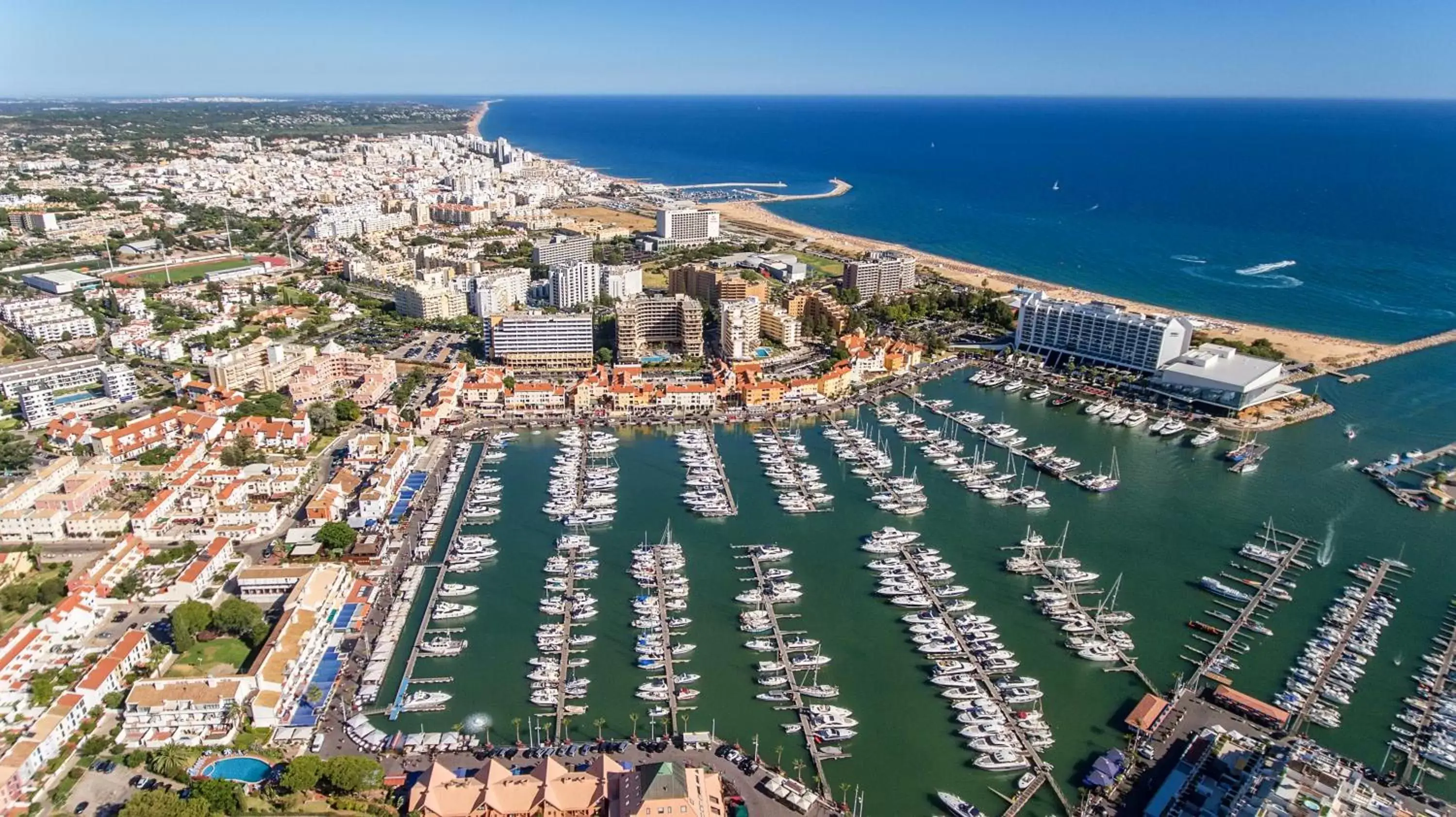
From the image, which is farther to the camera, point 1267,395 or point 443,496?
point 1267,395

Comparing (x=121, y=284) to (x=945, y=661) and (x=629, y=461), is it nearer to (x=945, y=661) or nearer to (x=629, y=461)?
(x=629, y=461)

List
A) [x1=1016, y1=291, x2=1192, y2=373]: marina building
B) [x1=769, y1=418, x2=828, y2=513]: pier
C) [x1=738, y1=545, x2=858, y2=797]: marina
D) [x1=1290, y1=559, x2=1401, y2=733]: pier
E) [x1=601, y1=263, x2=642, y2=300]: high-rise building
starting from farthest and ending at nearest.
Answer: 1. [x1=601, y1=263, x2=642, y2=300]: high-rise building
2. [x1=1016, y1=291, x2=1192, y2=373]: marina building
3. [x1=769, y1=418, x2=828, y2=513]: pier
4. [x1=1290, y1=559, x2=1401, y2=733]: pier
5. [x1=738, y1=545, x2=858, y2=797]: marina

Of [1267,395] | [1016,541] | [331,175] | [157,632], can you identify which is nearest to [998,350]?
[1267,395]

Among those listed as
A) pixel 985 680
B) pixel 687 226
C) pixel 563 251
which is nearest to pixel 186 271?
pixel 563 251

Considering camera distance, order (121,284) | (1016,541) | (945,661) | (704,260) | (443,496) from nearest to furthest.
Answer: (945,661)
(1016,541)
(443,496)
(121,284)
(704,260)

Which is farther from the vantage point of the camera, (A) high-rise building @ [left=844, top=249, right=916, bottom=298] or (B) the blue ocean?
(B) the blue ocean

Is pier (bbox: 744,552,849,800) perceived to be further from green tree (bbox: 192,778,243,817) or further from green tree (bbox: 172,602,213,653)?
green tree (bbox: 172,602,213,653)

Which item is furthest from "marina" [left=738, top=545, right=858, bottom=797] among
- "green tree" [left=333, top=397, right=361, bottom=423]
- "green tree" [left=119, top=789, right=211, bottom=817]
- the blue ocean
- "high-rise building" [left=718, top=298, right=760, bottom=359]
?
Result: the blue ocean
